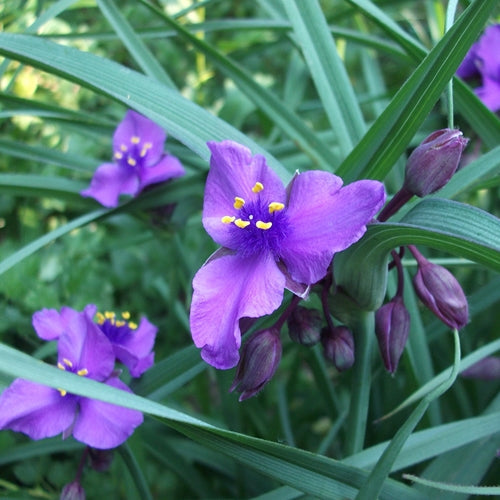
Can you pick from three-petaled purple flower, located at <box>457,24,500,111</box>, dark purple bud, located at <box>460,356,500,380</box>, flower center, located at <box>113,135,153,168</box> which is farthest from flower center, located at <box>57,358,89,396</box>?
three-petaled purple flower, located at <box>457,24,500,111</box>

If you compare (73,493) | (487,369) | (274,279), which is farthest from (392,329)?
(73,493)

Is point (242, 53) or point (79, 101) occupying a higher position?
point (242, 53)

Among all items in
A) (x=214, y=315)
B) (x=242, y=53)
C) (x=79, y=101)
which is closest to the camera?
(x=214, y=315)

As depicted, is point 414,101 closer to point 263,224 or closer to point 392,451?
point 263,224

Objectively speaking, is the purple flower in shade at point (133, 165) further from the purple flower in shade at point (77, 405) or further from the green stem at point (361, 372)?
the green stem at point (361, 372)

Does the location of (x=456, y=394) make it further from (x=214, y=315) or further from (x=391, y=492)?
(x=214, y=315)

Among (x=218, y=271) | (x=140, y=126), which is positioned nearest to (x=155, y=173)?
(x=140, y=126)

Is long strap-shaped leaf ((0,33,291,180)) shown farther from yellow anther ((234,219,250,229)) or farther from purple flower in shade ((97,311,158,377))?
purple flower in shade ((97,311,158,377))
